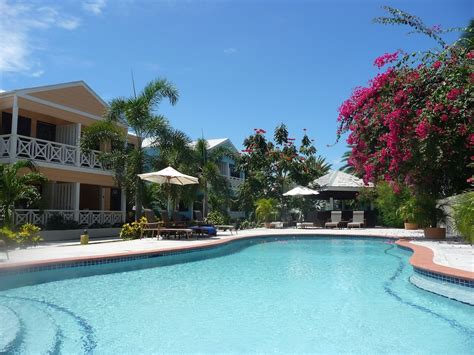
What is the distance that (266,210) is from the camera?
24812 millimetres

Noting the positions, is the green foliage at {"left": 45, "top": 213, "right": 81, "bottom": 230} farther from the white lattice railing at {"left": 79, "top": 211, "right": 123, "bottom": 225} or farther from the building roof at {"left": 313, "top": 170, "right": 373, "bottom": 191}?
the building roof at {"left": 313, "top": 170, "right": 373, "bottom": 191}

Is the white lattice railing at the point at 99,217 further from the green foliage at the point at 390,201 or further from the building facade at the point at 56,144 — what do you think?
the green foliage at the point at 390,201

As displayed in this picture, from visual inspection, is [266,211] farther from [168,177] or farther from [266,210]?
[168,177]

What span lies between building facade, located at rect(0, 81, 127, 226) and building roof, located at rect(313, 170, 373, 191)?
1350 cm

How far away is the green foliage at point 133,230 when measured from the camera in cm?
1543

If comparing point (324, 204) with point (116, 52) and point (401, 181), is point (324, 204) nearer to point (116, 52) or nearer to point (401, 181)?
point (401, 181)

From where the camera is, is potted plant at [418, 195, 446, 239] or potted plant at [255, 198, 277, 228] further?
potted plant at [255, 198, 277, 228]

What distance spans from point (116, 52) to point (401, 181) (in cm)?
1068

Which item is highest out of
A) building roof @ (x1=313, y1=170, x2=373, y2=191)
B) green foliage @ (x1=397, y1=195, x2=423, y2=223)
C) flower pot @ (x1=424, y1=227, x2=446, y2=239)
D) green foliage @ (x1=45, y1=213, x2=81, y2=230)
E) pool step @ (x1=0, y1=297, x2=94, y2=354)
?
building roof @ (x1=313, y1=170, x2=373, y2=191)

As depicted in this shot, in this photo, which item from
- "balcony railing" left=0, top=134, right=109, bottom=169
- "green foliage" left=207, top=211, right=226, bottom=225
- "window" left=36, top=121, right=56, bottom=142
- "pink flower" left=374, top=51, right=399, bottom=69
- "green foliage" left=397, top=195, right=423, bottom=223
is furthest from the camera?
"green foliage" left=207, top=211, right=226, bottom=225

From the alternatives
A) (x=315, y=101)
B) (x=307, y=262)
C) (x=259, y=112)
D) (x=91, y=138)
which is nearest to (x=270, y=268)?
(x=307, y=262)

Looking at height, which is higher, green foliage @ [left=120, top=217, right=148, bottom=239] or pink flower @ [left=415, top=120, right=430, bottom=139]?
pink flower @ [left=415, top=120, right=430, bottom=139]

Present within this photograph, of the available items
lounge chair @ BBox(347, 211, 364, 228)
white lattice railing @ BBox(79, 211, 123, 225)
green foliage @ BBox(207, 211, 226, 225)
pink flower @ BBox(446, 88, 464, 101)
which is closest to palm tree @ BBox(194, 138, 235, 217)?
green foliage @ BBox(207, 211, 226, 225)

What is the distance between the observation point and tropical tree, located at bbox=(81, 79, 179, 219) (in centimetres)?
1641
